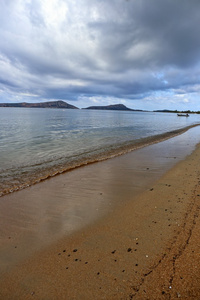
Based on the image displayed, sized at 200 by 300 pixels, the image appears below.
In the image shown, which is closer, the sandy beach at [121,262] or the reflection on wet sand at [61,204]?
the sandy beach at [121,262]

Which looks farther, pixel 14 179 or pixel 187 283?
pixel 14 179

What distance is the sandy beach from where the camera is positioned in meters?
2.77

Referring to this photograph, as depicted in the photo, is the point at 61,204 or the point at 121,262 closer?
the point at 121,262

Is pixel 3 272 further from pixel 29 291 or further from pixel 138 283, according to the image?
pixel 138 283

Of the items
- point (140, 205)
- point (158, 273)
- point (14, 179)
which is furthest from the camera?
point (14, 179)

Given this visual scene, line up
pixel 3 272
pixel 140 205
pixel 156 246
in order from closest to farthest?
pixel 3 272, pixel 156 246, pixel 140 205

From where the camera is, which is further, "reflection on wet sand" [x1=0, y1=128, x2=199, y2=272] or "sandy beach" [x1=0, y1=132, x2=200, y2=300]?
"reflection on wet sand" [x1=0, y1=128, x2=199, y2=272]

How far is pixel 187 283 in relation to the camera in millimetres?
2797

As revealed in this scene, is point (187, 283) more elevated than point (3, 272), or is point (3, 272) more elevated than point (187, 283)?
point (187, 283)

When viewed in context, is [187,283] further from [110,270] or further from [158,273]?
[110,270]

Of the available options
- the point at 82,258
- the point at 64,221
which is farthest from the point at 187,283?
the point at 64,221

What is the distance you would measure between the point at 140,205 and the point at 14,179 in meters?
6.72

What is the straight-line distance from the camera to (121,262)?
10.9 feet

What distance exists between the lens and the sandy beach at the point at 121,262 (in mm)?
2768
